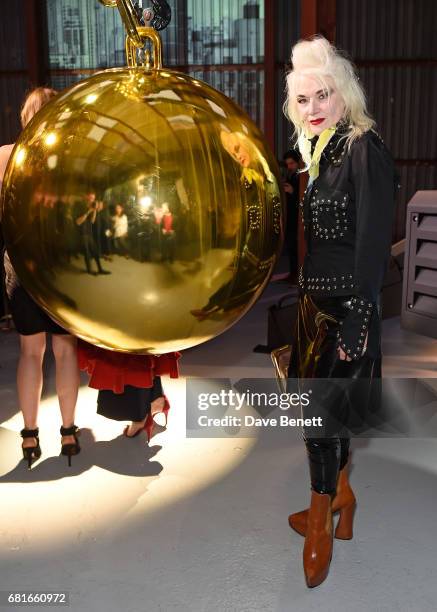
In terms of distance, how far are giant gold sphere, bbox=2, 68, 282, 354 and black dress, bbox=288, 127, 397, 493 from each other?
0.91 metres

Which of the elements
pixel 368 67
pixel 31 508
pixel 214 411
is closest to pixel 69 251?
pixel 31 508

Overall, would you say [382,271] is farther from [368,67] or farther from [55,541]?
[368,67]

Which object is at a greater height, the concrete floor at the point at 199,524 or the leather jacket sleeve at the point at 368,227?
the leather jacket sleeve at the point at 368,227

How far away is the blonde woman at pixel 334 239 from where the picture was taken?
4.37 ft

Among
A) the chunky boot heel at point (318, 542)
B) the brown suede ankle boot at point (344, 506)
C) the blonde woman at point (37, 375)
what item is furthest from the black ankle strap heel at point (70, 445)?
the chunky boot heel at point (318, 542)

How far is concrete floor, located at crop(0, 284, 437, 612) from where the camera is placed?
1.65 meters

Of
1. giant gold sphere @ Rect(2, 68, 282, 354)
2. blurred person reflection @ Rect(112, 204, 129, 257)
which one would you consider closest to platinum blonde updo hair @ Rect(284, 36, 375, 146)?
giant gold sphere @ Rect(2, 68, 282, 354)

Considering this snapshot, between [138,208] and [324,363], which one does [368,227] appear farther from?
[138,208]

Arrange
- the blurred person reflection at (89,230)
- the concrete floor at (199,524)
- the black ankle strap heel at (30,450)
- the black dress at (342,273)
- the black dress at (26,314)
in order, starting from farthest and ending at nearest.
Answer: the black ankle strap heel at (30,450) → the black dress at (26,314) → the concrete floor at (199,524) → the black dress at (342,273) → the blurred person reflection at (89,230)

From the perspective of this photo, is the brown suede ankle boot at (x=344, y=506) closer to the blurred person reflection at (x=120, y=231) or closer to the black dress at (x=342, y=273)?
the black dress at (x=342, y=273)

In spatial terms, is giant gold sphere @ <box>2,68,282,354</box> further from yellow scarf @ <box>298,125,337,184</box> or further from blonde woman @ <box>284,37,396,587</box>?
yellow scarf @ <box>298,125,337,184</box>

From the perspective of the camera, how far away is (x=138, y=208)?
18.4 inches

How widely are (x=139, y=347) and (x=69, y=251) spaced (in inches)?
4.1

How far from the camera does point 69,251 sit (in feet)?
1.57
